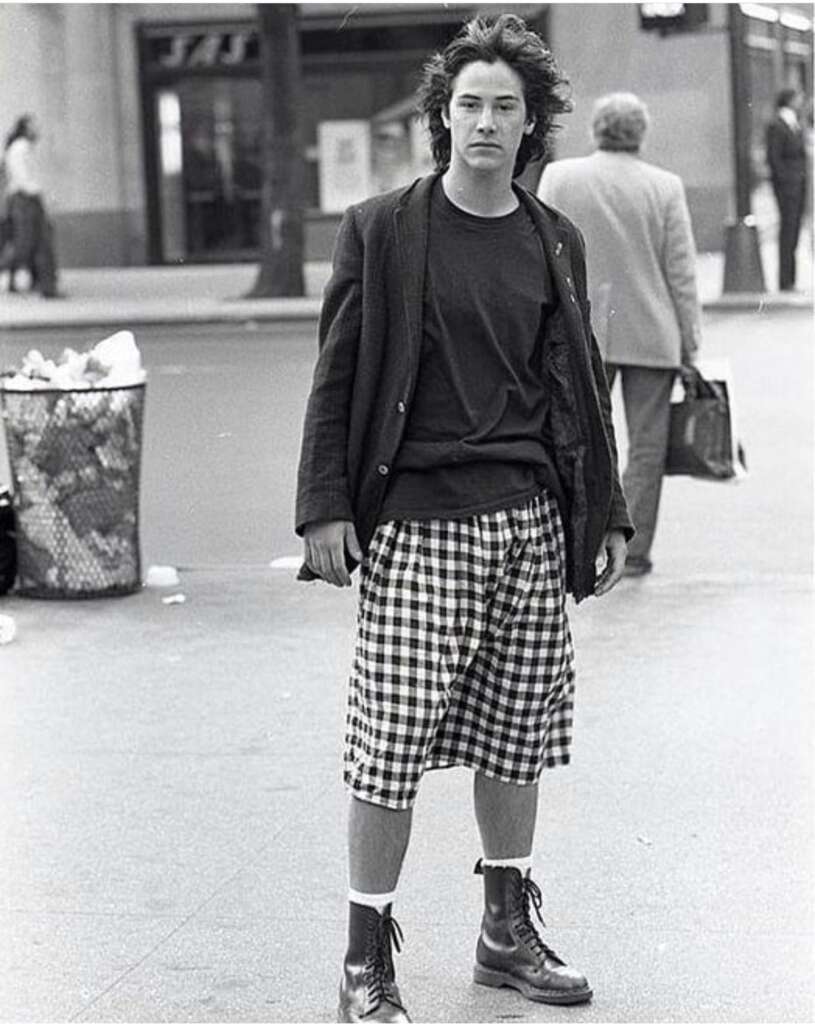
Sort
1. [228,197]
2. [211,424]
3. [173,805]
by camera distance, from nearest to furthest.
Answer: [173,805]
[211,424]
[228,197]

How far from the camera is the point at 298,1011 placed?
170 inches

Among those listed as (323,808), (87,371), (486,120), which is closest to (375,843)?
(486,120)

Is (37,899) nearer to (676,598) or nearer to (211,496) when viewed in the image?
(676,598)

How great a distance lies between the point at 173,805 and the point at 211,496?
584cm

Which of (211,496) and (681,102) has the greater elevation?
(681,102)

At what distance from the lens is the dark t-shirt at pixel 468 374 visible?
13.6 ft

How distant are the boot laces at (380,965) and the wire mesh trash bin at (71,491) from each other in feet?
15.8

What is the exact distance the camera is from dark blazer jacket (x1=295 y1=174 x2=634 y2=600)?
4.14 meters

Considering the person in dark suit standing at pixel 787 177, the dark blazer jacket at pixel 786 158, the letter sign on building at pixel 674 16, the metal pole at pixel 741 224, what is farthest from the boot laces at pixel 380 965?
the dark blazer jacket at pixel 786 158

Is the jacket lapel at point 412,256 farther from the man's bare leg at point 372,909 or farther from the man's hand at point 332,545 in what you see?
the man's bare leg at point 372,909

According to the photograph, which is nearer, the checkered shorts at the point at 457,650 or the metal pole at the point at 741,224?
the checkered shorts at the point at 457,650

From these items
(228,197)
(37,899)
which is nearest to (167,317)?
(228,197)

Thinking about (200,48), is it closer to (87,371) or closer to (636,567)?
(87,371)

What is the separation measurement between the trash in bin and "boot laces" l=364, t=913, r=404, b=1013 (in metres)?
4.81
